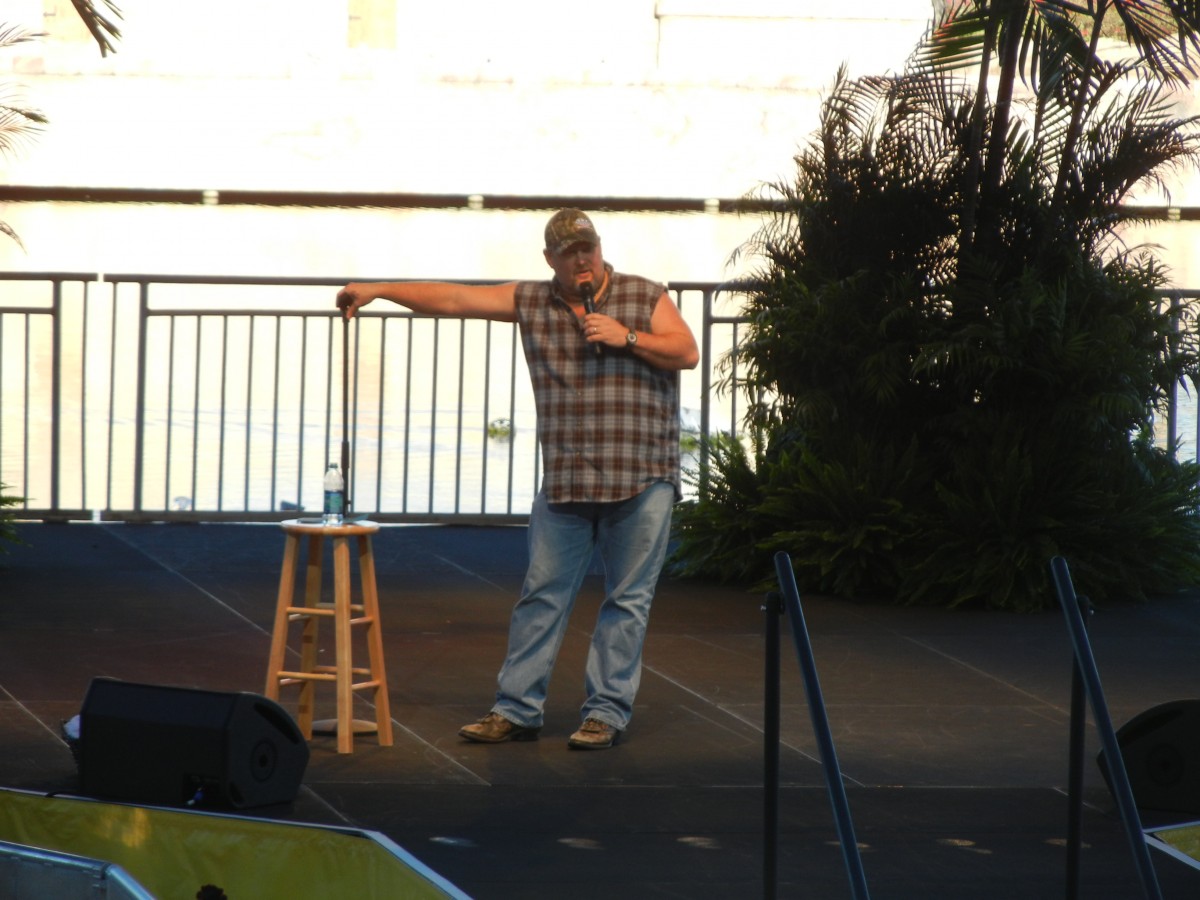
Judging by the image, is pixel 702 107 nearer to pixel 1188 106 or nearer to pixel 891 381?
pixel 1188 106

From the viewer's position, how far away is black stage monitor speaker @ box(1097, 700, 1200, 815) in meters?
5.43

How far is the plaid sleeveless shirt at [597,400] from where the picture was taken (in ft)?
20.1

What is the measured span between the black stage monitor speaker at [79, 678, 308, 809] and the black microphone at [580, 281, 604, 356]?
5.50 ft

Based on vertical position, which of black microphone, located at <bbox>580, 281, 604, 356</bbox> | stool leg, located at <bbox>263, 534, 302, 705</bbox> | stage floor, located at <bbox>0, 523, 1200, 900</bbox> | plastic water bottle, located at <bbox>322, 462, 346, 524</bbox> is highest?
black microphone, located at <bbox>580, 281, 604, 356</bbox>

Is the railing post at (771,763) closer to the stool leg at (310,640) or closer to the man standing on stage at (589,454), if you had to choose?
the man standing on stage at (589,454)

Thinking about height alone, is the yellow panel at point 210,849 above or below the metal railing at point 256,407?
below

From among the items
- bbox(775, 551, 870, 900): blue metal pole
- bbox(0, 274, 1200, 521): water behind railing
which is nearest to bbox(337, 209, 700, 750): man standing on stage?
bbox(775, 551, 870, 900): blue metal pole

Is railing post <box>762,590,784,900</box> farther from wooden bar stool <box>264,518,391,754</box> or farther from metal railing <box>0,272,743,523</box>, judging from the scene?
metal railing <box>0,272,743,523</box>

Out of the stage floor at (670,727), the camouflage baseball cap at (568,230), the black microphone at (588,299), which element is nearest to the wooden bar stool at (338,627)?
the stage floor at (670,727)

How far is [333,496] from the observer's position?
244 inches

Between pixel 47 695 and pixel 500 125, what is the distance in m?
18.8

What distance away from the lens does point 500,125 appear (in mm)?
24781

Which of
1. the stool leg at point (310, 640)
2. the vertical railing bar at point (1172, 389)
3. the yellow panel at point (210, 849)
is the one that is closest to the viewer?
the yellow panel at point (210, 849)

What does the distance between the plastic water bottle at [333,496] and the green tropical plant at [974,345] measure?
152 inches
